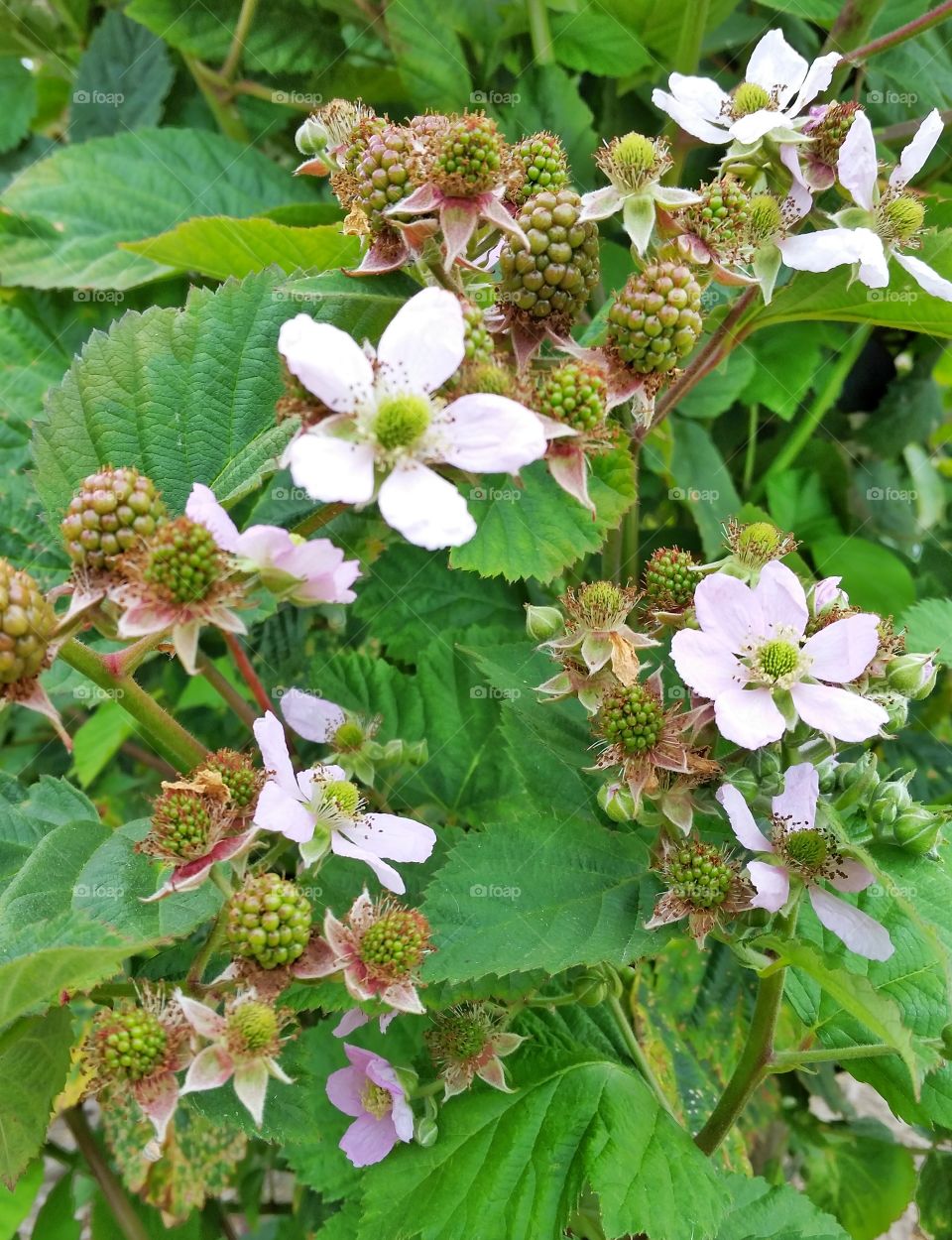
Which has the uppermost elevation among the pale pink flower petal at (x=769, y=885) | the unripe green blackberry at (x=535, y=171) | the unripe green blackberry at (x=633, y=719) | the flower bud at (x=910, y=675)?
the unripe green blackberry at (x=535, y=171)

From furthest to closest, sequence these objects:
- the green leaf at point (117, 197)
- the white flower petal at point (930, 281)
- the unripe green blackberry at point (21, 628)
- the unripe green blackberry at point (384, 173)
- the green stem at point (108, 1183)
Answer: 1. the green leaf at point (117, 197)
2. the green stem at point (108, 1183)
3. the white flower petal at point (930, 281)
4. the unripe green blackberry at point (384, 173)
5. the unripe green blackberry at point (21, 628)

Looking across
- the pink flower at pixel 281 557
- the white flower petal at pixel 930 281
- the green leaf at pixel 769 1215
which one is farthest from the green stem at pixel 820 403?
the pink flower at pixel 281 557

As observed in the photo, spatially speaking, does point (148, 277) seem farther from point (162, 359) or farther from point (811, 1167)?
point (811, 1167)

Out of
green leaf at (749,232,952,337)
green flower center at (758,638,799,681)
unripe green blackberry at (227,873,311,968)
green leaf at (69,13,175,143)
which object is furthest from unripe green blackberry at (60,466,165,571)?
green leaf at (69,13,175,143)

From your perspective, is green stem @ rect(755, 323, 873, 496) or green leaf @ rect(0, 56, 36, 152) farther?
green leaf @ rect(0, 56, 36, 152)

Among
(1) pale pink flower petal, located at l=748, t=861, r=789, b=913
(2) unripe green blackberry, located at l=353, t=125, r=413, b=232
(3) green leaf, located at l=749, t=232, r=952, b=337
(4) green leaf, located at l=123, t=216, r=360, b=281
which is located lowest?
(1) pale pink flower petal, located at l=748, t=861, r=789, b=913

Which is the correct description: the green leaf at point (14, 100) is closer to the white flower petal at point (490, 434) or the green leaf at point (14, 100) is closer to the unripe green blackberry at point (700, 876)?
the white flower petal at point (490, 434)

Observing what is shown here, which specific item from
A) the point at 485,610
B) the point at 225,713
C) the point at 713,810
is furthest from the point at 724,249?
the point at 225,713

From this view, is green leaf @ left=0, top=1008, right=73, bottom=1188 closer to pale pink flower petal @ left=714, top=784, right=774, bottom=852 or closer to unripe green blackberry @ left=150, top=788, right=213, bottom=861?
unripe green blackberry @ left=150, top=788, right=213, bottom=861
